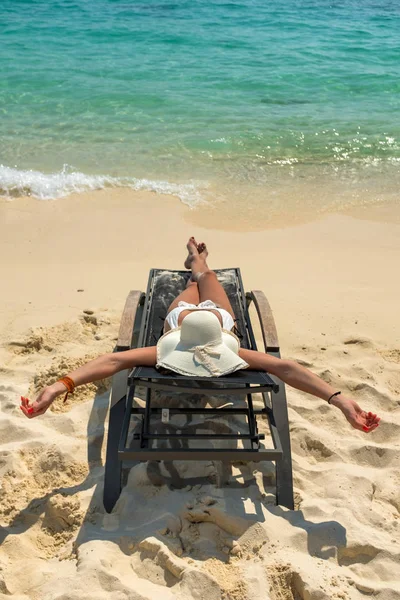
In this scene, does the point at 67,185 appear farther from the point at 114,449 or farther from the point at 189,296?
the point at 114,449

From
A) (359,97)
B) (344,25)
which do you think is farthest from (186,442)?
(344,25)

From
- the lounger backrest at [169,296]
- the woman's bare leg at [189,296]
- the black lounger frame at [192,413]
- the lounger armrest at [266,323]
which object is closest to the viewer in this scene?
the black lounger frame at [192,413]

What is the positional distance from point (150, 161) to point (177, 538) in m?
7.08

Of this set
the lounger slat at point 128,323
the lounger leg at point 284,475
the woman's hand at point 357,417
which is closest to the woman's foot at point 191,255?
the lounger slat at point 128,323

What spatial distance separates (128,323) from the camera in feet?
13.4

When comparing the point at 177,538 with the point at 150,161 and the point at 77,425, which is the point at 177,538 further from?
the point at 150,161

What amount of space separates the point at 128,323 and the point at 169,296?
32.0 inches

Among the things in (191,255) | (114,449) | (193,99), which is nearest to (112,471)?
(114,449)

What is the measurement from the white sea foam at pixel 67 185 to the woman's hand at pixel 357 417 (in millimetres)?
5024

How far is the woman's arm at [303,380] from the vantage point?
334cm

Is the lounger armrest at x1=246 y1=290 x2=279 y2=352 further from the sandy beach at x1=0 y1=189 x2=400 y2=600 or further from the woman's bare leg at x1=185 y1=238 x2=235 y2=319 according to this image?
the sandy beach at x1=0 y1=189 x2=400 y2=600

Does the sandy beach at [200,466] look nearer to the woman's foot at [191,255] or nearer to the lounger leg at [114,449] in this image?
the lounger leg at [114,449]

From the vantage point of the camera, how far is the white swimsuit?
4.04 m

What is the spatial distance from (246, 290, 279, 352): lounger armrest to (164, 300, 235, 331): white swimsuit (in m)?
0.25
